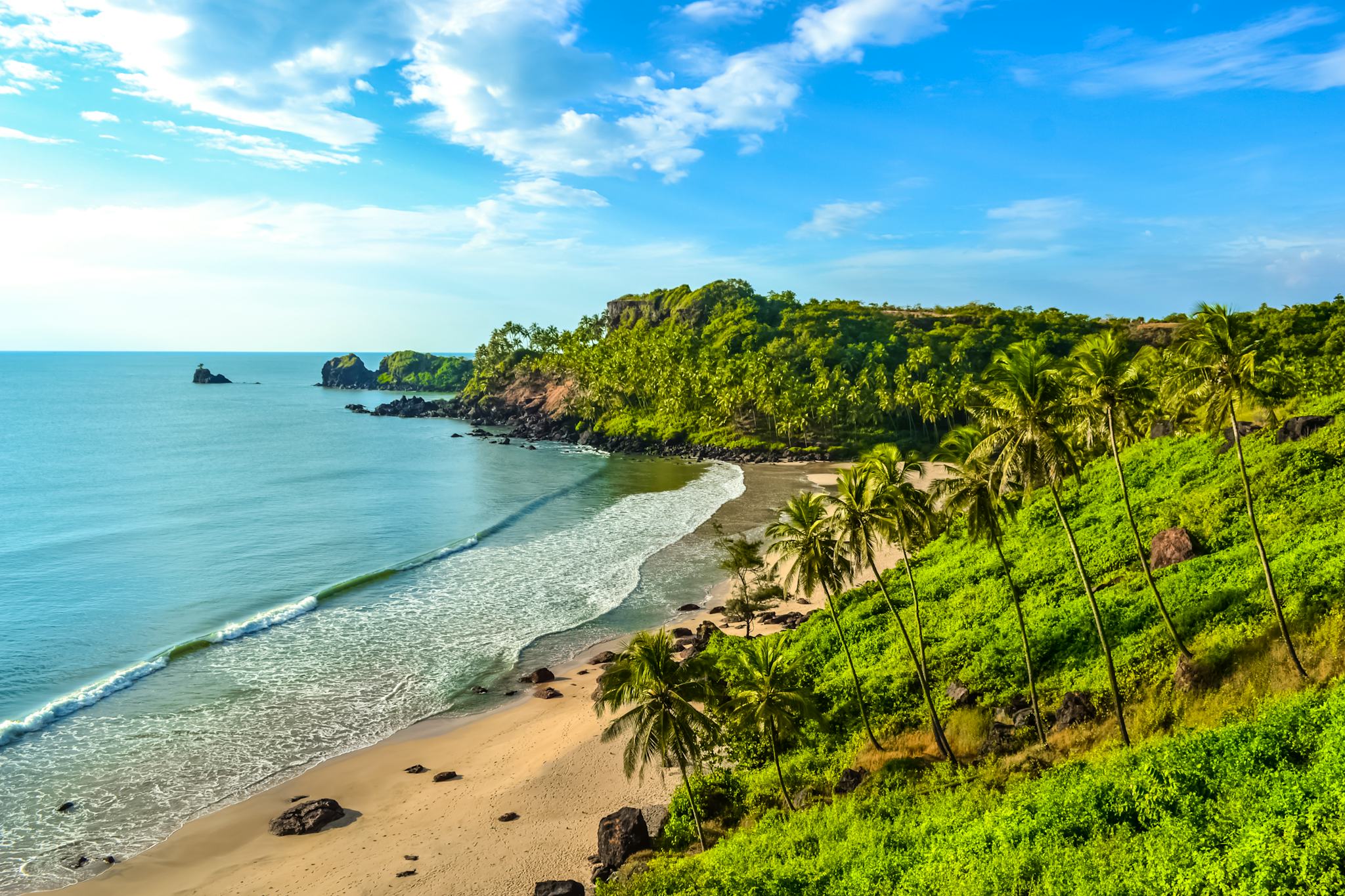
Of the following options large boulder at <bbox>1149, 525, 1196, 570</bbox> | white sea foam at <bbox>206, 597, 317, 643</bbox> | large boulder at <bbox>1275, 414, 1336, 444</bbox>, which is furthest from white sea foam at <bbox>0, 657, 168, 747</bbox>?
large boulder at <bbox>1275, 414, 1336, 444</bbox>

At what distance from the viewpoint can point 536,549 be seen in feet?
223

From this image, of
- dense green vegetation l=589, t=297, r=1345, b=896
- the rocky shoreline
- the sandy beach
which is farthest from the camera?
the rocky shoreline

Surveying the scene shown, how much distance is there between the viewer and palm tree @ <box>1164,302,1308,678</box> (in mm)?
24312

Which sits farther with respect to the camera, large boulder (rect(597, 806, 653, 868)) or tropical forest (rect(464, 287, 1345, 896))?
large boulder (rect(597, 806, 653, 868))

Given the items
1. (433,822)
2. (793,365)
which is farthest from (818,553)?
(793,365)

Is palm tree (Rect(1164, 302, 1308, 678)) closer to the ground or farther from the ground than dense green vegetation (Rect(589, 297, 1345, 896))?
farther from the ground

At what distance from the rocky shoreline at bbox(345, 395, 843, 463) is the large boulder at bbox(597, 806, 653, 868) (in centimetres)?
9251

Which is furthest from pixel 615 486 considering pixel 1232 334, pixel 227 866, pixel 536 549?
pixel 1232 334

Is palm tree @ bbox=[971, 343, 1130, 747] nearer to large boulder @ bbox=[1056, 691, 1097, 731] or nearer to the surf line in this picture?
large boulder @ bbox=[1056, 691, 1097, 731]

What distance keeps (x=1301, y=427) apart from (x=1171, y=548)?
12.5 meters

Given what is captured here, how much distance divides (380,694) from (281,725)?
510cm

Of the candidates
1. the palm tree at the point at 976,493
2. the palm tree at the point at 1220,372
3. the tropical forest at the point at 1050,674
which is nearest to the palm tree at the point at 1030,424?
the tropical forest at the point at 1050,674

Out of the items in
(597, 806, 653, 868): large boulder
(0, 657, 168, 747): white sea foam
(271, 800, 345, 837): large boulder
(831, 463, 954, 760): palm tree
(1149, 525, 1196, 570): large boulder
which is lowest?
(271, 800, 345, 837): large boulder

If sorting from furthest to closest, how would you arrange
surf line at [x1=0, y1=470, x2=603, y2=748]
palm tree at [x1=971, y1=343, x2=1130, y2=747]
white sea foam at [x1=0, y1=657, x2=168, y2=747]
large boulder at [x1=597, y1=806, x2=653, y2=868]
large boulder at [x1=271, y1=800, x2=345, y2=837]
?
surf line at [x1=0, y1=470, x2=603, y2=748] → white sea foam at [x1=0, y1=657, x2=168, y2=747] → large boulder at [x1=271, y1=800, x2=345, y2=837] → large boulder at [x1=597, y1=806, x2=653, y2=868] → palm tree at [x1=971, y1=343, x2=1130, y2=747]
